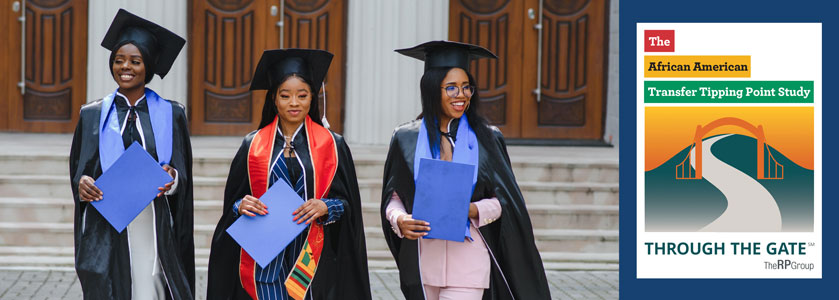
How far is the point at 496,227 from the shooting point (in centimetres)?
517

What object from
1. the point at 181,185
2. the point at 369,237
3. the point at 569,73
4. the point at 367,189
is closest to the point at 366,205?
the point at 367,189

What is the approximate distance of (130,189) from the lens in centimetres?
525

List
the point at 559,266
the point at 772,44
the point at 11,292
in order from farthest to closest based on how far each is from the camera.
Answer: the point at 559,266
the point at 11,292
the point at 772,44

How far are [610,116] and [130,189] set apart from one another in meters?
8.61

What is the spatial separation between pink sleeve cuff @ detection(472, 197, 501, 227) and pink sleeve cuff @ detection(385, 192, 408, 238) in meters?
0.33

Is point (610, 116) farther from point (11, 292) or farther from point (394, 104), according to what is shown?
point (11, 292)

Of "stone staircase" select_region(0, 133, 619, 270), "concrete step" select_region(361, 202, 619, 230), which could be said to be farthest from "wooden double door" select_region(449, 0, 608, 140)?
"concrete step" select_region(361, 202, 619, 230)

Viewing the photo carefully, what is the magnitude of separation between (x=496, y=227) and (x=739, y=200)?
1.08m

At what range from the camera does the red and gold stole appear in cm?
523

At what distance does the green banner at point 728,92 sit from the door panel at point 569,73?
25.7ft

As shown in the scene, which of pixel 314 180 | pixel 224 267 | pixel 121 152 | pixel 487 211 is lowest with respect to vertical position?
pixel 224 267

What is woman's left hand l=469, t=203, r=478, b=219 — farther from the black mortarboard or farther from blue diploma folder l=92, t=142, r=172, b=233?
blue diploma folder l=92, t=142, r=172, b=233

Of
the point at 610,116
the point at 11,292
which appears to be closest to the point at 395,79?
the point at 610,116

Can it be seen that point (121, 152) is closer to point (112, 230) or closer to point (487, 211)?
point (112, 230)
